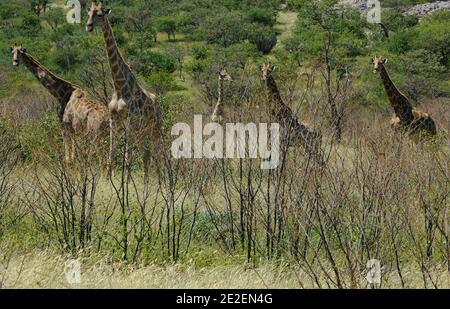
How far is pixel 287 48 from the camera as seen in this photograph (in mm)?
30734

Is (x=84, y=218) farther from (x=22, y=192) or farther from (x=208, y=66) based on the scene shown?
(x=208, y=66)

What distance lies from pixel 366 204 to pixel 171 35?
108 ft

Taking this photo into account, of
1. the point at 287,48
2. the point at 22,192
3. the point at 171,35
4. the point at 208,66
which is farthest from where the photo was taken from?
the point at 171,35

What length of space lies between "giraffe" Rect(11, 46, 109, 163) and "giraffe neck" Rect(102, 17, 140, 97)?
0.44 m

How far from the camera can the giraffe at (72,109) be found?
9266 mm

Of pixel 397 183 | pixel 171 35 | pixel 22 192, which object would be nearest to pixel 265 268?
pixel 397 183

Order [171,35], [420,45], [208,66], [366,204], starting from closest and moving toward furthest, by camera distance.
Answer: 1. [366,204]
2. [208,66]
3. [420,45]
4. [171,35]

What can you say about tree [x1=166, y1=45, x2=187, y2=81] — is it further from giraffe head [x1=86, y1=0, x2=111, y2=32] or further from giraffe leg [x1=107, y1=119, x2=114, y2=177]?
giraffe leg [x1=107, y1=119, x2=114, y2=177]

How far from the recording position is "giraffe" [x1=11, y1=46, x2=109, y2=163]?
30.4 ft

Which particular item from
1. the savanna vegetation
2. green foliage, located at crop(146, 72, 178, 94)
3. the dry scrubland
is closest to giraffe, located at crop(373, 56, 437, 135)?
the savanna vegetation

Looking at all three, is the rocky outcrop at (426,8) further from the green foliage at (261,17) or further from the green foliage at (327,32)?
the green foliage at (261,17)

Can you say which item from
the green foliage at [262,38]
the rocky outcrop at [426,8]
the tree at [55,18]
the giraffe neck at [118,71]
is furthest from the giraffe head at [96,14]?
the rocky outcrop at [426,8]

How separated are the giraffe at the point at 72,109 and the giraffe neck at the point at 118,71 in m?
0.44

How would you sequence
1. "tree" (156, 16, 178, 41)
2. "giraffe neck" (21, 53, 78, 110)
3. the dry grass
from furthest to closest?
"tree" (156, 16, 178, 41) < "giraffe neck" (21, 53, 78, 110) < the dry grass
